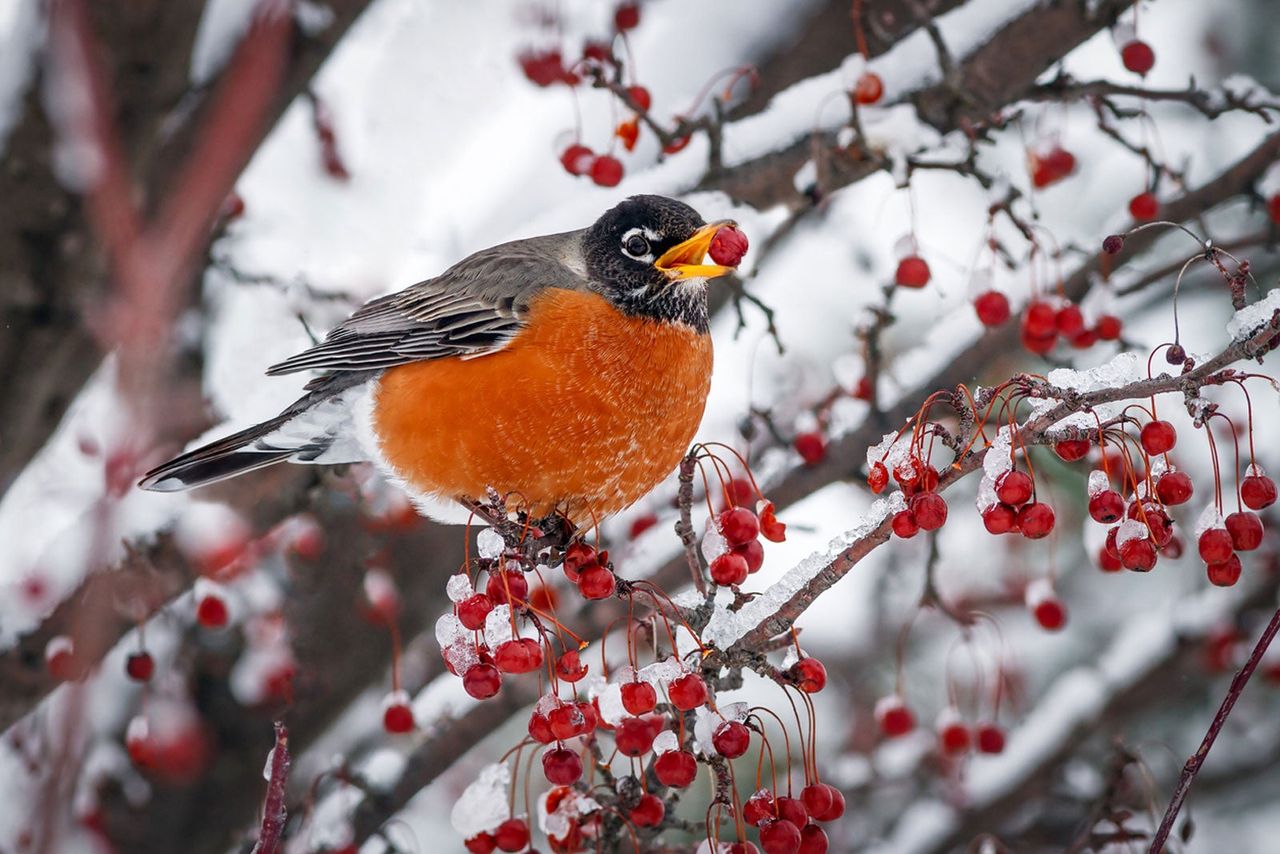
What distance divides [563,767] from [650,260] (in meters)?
1.51

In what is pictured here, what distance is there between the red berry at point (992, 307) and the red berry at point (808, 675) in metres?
1.57

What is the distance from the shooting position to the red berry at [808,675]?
2.01 meters

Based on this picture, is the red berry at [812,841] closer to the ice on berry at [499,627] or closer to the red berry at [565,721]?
the red berry at [565,721]

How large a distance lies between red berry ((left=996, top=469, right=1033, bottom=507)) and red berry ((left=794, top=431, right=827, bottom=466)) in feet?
5.09

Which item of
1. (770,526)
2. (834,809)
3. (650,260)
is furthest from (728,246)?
(834,809)

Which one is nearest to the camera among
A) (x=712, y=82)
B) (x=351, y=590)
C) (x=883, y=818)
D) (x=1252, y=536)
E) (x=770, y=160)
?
(x=1252, y=536)

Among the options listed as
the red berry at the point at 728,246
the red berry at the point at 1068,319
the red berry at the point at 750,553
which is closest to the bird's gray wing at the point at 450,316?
the red berry at the point at 728,246

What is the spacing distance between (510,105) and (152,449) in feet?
6.77

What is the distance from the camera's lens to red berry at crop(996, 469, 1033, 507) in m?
1.84

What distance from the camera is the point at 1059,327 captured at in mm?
3244

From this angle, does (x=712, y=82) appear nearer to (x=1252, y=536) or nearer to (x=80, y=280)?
(x=80, y=280)

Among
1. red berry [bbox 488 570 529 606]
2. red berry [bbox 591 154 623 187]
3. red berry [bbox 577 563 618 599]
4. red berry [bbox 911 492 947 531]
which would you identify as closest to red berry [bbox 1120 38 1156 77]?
red berry [bbox 591 154 623 187]

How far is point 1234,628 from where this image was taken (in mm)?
4105

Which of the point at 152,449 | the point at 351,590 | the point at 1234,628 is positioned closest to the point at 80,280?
the point at 152,449
